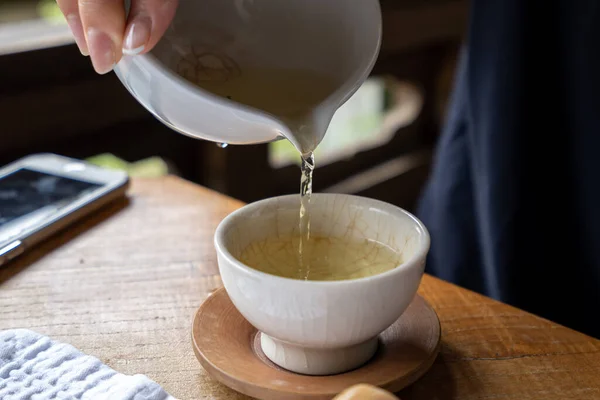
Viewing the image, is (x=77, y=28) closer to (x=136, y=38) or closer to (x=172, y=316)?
(x=136, y=38)

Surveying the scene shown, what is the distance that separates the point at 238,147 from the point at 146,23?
111cm

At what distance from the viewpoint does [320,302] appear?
1.81 feet

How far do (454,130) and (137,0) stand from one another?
2.39 ft

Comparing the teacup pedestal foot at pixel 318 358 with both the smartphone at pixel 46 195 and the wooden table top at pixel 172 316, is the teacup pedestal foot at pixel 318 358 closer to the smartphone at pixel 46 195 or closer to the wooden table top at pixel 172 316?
the wooden table top at pixel 172 316

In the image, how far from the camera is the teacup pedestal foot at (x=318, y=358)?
594 millimetres

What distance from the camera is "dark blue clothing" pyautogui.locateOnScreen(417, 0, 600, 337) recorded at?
1.05m

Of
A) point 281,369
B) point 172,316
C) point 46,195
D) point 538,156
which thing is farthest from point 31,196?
point 538,156

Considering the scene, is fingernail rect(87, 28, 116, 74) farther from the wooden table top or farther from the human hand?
the wooden table top

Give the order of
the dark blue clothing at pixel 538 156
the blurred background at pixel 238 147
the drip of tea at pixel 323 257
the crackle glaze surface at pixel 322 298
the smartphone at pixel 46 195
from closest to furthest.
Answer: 1. the crackle glaze surface at pixel 322 298
2. the drip of tea at pixel 323 257
3. the smartphone at pixel 46 195
4. the dark blue clothing at pixel 538 156
5. the blurred background at pixel 238 147

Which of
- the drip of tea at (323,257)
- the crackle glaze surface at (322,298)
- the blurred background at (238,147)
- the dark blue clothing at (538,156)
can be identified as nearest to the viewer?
the crackle glaze surface at (322,298)

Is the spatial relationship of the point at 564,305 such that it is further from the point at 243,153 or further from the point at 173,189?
the point at 243,153

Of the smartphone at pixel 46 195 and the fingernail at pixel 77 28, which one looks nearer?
the fingernail at pixel 77 28

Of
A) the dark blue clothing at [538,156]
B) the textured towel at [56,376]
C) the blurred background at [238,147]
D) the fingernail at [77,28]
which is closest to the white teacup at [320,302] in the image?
the textured towel at [56,376]

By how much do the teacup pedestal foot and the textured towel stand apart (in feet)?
0.33
